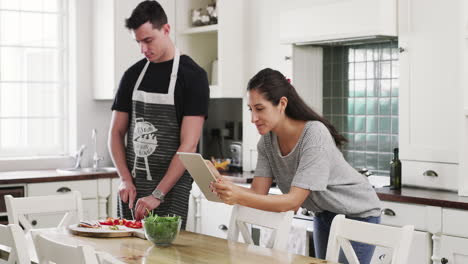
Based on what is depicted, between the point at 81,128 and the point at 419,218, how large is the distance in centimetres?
284

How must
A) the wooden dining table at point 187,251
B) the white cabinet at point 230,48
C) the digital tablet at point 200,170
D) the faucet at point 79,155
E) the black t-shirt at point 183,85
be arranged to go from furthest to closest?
the faucet at point 79,155
the white cabinet at point 230,48
the black t-shirt at point 183,85
the digital tablet at point 200,170
the wooden dining table at point 187,251

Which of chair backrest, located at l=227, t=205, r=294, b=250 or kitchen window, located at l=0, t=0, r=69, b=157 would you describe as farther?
kitchen window, located at l=0, t=0, r=69, b=157

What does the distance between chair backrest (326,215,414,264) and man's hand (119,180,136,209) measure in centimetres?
103

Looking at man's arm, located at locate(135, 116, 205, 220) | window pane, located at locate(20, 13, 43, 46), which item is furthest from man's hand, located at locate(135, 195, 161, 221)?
window pane, located at locate(20, 13, 43, 46)

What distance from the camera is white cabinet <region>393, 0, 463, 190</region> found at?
390 centimetres

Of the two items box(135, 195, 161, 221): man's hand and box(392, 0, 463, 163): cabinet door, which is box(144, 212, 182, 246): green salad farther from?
→ box(392, 0, 463, 163): cabinet door

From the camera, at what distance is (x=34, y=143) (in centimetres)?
555

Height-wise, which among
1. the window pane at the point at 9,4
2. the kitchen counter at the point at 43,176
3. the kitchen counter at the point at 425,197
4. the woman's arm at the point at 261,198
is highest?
the window pane at the point at 9,4

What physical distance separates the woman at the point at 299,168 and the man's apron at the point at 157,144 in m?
0.47

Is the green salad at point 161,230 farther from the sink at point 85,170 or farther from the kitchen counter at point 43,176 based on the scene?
the sink at point 85,170

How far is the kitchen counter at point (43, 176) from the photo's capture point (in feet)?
15.3

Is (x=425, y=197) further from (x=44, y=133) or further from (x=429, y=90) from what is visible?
(x=44, y=133)

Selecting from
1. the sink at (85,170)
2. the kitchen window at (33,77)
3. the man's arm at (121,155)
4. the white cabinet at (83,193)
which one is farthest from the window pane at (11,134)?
the man's arm at (121,155)

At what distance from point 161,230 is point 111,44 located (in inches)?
112
